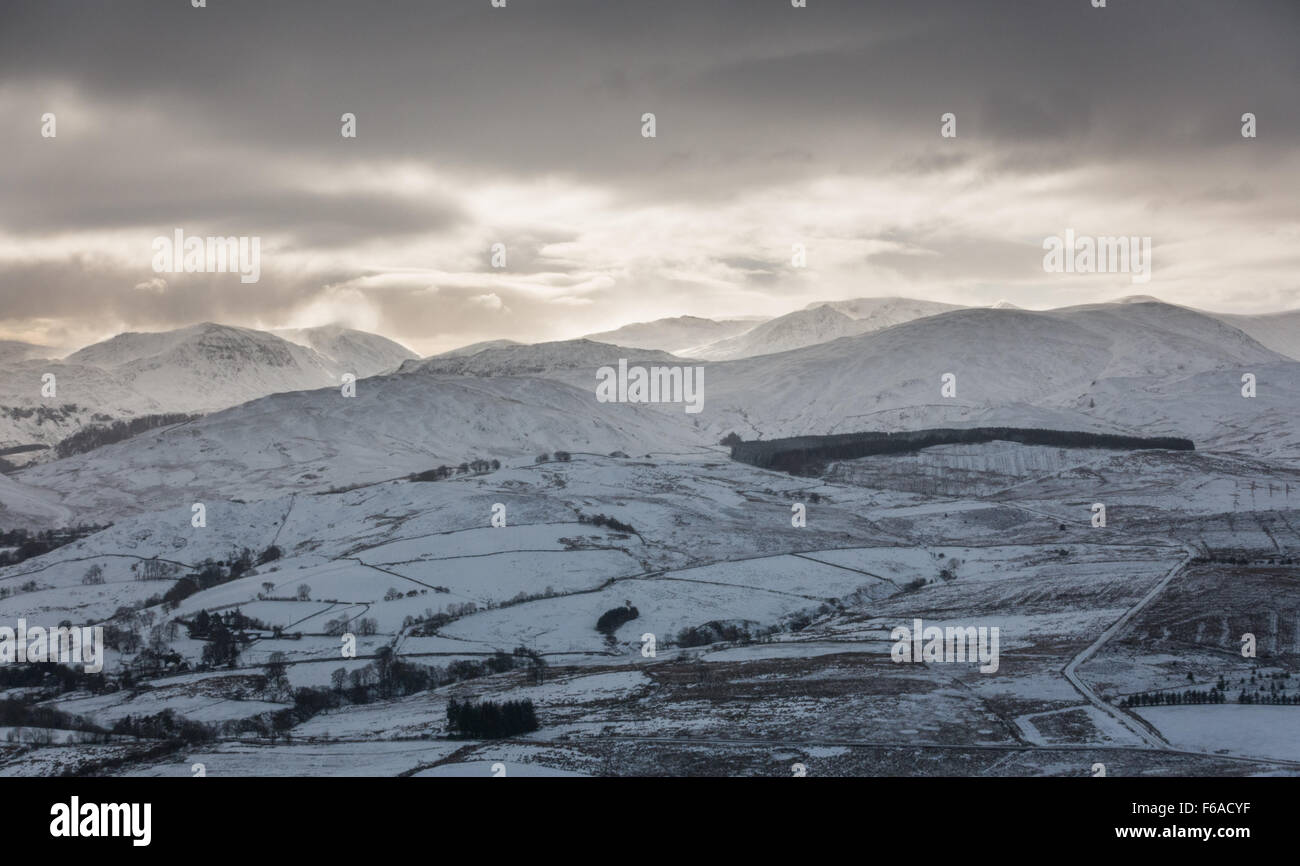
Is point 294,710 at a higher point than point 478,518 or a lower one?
lower

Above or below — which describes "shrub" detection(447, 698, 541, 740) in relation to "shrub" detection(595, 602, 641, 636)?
below

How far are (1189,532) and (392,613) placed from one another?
99.5 m

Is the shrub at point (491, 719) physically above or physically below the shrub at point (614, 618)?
below

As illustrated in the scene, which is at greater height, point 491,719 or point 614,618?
point 614,618

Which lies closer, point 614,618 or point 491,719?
point 491,719

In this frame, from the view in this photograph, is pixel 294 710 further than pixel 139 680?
No

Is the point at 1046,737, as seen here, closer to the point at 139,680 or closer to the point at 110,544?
the point at 139,680

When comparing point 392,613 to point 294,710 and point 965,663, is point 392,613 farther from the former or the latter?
point 965,663

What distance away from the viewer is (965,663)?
8769 cm

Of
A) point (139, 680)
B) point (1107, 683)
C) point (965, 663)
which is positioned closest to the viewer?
point (1107, 683)

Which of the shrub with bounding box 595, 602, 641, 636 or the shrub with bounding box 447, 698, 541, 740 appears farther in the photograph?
the shrub with bounding box 595, 602, 641, 636
